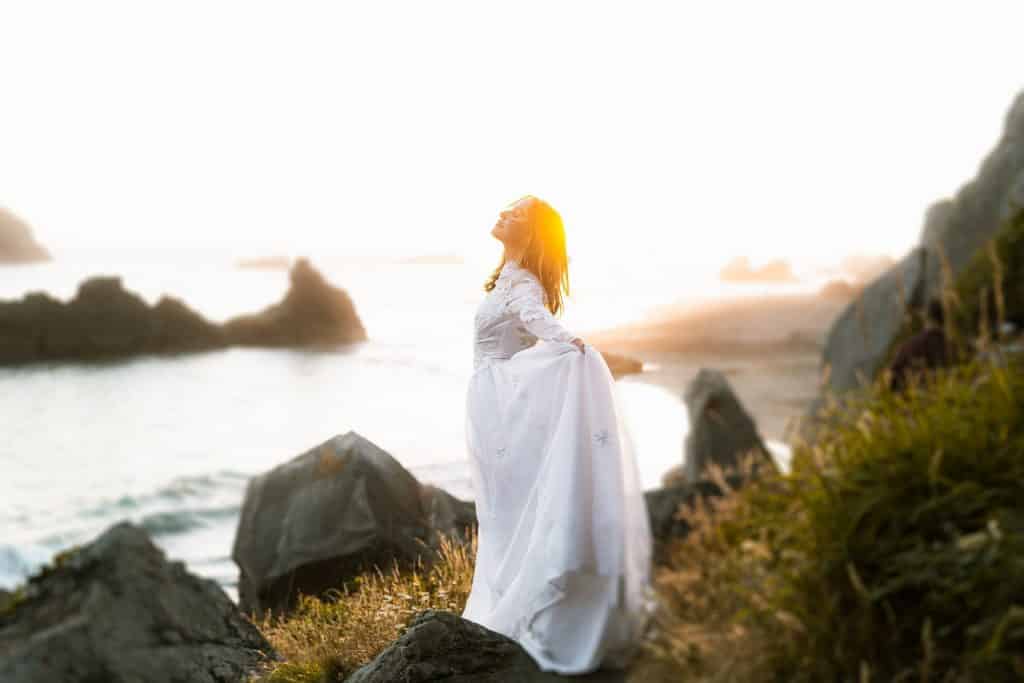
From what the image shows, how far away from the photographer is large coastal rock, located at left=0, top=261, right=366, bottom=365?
2125 inches

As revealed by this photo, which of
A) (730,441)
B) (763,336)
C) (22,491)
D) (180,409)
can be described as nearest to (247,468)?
(22,491)

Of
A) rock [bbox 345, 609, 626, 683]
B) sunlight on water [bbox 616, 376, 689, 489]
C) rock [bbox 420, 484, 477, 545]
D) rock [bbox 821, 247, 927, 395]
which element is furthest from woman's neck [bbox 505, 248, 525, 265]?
rock [bbox 821, 247, 927, 395]

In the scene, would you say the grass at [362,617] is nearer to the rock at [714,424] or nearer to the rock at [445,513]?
the rock at [445,513]

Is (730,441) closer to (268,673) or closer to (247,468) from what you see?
(268,673)

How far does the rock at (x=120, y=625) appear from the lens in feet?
14.9

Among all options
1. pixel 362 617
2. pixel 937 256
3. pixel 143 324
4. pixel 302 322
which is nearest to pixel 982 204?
pixel 937 256

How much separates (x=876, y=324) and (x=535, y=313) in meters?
19.6

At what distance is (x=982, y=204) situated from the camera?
23.4 meters

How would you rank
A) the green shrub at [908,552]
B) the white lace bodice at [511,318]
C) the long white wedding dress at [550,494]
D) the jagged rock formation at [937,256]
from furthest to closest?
the jagged rock formation at [937,256]
the white lace bodice at [511,318]
the long white wedding dress at [550,494]
the green shrub at [908,552]

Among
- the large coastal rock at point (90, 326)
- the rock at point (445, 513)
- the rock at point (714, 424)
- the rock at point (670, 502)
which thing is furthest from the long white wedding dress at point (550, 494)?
the large coastal rock at point (90, 326)

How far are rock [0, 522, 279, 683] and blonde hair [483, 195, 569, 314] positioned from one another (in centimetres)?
277

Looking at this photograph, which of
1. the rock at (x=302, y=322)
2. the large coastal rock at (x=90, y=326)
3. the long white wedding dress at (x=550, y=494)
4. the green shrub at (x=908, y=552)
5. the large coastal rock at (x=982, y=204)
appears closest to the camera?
the green shrub at (x=908, y=552)

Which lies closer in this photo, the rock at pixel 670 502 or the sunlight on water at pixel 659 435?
the rock at pixel 670 502

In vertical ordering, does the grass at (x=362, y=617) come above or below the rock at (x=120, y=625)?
below
